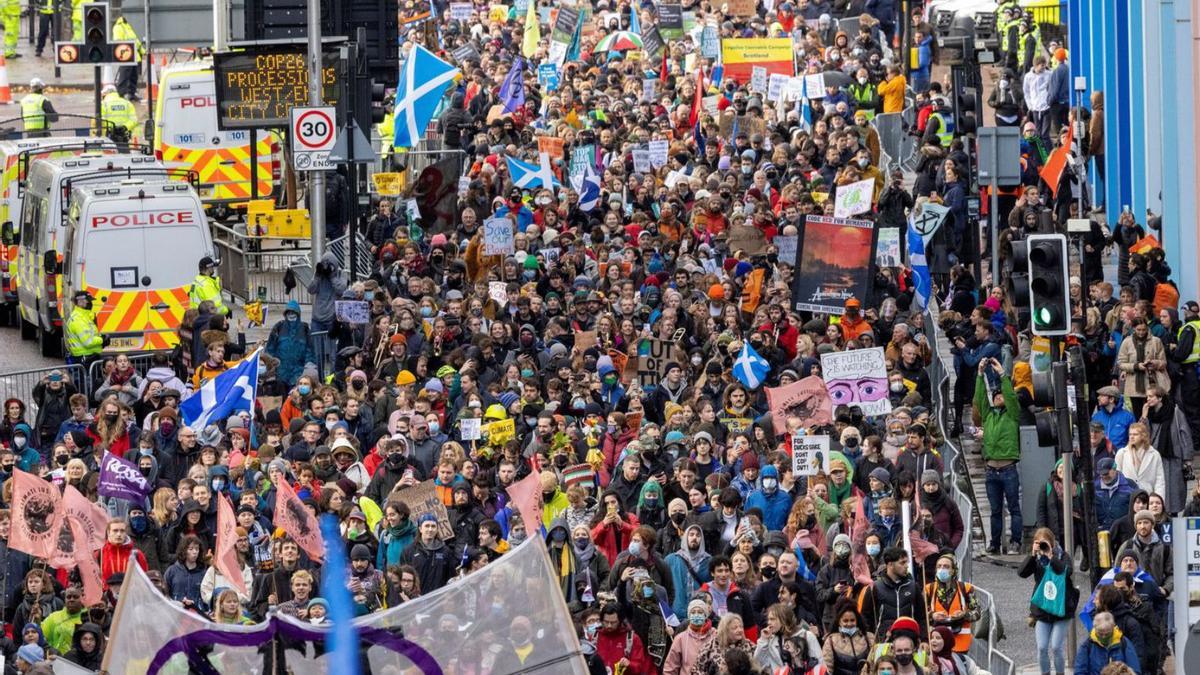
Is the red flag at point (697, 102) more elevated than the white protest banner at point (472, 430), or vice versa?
the red flag at point (697, 102)

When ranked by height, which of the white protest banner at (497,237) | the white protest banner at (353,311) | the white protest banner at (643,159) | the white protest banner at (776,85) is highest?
the white protest banner at (776,85)

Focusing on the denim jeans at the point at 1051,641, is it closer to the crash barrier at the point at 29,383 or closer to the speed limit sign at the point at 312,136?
the crash barrier at the point at 29,383

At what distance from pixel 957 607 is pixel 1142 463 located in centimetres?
404

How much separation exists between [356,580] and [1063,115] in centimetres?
1951

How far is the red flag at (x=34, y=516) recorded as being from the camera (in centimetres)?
1803

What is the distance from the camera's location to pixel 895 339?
75.0ft

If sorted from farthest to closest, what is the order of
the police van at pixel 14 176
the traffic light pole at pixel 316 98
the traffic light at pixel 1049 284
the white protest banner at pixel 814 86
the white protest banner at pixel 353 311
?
the white protest banner at pixel 814 86
the police van at pixel 14 176
the traffic light pole at pixel 316 98
the white protest banner at pixel 353 311
the traffic light at pixel 1049 284

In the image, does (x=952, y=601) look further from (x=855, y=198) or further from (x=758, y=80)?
(x=758, y=80)

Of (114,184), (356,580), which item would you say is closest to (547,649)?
(356,580)

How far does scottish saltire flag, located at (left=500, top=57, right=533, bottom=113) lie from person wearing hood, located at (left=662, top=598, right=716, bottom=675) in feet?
77.6

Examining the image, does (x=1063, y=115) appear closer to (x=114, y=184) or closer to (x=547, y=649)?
(x=114, y=184)

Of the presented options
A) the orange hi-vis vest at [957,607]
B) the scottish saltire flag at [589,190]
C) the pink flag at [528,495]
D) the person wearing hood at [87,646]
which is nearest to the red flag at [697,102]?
the scottish saltire flag at [589,190]

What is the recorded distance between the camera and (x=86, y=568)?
17.9 m

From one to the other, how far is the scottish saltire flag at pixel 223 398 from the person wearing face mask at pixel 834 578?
19.8ft
